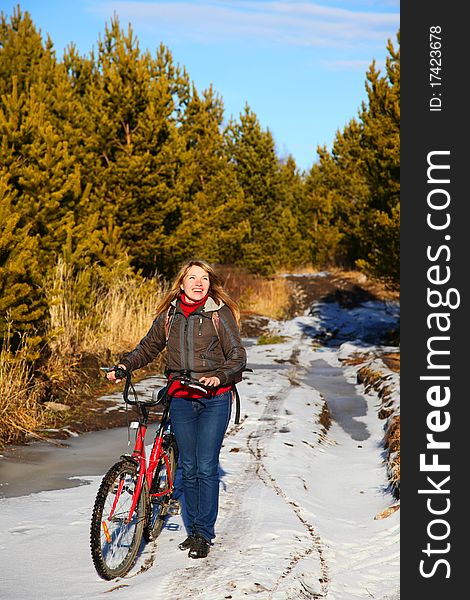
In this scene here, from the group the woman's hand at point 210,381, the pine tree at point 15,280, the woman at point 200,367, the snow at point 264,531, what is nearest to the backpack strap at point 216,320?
the woman at point 200,367

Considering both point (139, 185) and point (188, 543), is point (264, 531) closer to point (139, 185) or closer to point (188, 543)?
point (188, 543)

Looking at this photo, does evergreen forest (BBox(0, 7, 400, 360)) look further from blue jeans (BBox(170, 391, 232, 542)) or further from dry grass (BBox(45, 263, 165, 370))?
blue jeans (BBox(170, 391, 232, 542))

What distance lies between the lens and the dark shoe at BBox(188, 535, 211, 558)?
510cm

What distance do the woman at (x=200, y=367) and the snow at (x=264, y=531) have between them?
44 centimetres

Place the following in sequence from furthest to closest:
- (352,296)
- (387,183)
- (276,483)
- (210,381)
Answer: (352,296) < (387,183) < (276,483) < (210,381)

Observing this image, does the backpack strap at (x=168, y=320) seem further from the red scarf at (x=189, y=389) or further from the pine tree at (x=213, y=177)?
the pine tree at (x=213, y=177)

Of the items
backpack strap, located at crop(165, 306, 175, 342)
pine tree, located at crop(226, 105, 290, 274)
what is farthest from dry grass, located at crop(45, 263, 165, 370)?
pine tree, located at crop(226, 105, 290, 274)

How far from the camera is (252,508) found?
6281mm

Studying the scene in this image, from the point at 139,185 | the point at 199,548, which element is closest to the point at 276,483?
the point at 199,548

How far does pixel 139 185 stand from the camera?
19.0 m

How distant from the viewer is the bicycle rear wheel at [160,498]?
5.27 meters

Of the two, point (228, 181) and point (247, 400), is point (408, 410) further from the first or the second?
point (228, 181)

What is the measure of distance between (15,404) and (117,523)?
13.5 ft

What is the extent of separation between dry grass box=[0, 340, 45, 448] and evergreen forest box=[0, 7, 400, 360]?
0.37 m
